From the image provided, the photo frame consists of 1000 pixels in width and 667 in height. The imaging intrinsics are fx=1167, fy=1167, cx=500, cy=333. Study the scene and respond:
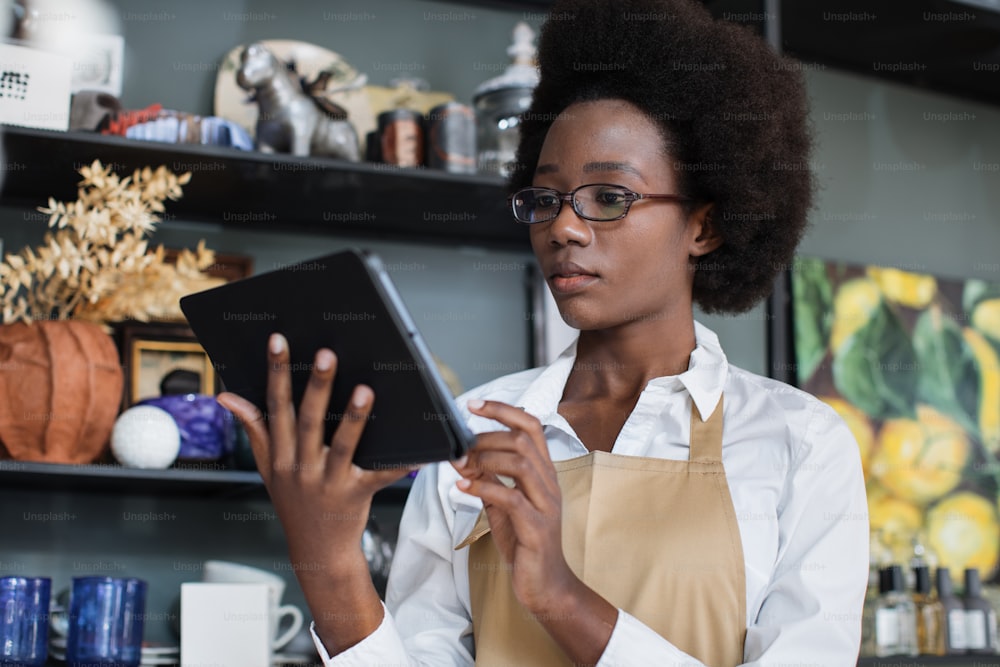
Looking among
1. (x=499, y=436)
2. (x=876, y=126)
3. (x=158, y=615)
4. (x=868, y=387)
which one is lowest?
(x=158, y=615)

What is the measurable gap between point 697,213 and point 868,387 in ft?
4.18

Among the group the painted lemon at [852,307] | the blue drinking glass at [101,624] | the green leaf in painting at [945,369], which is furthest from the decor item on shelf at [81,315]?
the green leaf in painting at [945,369]

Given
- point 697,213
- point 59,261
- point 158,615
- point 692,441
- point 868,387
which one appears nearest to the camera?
point 692,441

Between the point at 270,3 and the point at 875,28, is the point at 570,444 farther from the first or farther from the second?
the point at 875,28

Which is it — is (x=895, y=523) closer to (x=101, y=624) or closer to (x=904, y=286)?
(x=904, y=286)

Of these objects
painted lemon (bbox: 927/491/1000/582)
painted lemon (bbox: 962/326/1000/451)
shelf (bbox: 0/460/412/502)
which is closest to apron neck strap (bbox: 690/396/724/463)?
shelf (bbox: 0/460/412/502)

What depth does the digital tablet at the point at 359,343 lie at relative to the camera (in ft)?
3.11

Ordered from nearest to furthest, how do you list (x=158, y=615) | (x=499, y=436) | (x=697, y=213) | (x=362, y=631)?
(x=499, y=436) → (x=362, y=631) → (x=697, y=213) → (x=158, y=615)

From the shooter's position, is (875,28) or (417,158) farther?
(875,28)

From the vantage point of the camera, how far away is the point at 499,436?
3.45 feet

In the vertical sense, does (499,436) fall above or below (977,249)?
below

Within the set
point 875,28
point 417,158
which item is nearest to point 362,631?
point 417,158

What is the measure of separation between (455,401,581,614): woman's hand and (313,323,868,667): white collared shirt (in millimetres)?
104

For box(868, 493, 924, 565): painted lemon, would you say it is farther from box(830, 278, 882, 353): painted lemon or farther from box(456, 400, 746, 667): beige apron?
box(456, 400, 746, 667): beige apron
